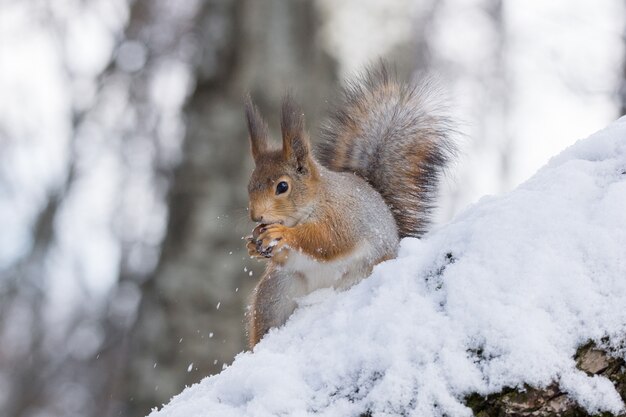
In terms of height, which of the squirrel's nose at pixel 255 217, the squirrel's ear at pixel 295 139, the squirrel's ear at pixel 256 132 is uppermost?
the squirrel's ear at pixel 256 132

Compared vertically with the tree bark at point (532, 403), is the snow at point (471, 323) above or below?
above

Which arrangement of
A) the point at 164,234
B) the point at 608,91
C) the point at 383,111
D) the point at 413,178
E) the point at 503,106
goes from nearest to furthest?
the point at 413,178 → the point at 383,111 → the point at 164,234 → the point at 608,91 → the point at 503,106

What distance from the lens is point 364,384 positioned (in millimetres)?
749

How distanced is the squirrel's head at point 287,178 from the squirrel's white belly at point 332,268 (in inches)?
4.1

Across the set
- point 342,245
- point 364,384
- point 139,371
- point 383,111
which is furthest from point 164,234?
point 364,384

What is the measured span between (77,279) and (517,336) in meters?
7.63

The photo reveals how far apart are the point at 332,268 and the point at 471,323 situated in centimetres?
64

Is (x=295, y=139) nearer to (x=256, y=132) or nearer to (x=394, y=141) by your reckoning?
(x=256, y=132)

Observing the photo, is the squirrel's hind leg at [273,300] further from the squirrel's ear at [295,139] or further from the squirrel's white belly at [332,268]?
the squirrel's ear at [295,139]

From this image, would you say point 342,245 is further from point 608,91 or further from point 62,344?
point 62,344

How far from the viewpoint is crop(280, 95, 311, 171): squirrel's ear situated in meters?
1.52

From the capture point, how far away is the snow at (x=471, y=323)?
2.37 feet

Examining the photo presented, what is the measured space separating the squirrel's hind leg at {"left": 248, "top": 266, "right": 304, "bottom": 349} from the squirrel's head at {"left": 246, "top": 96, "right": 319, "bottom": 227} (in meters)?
0.11

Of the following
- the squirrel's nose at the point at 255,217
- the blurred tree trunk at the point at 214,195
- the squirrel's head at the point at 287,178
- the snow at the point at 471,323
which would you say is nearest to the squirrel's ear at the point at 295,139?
the squirrel's head at the point at 287,178
